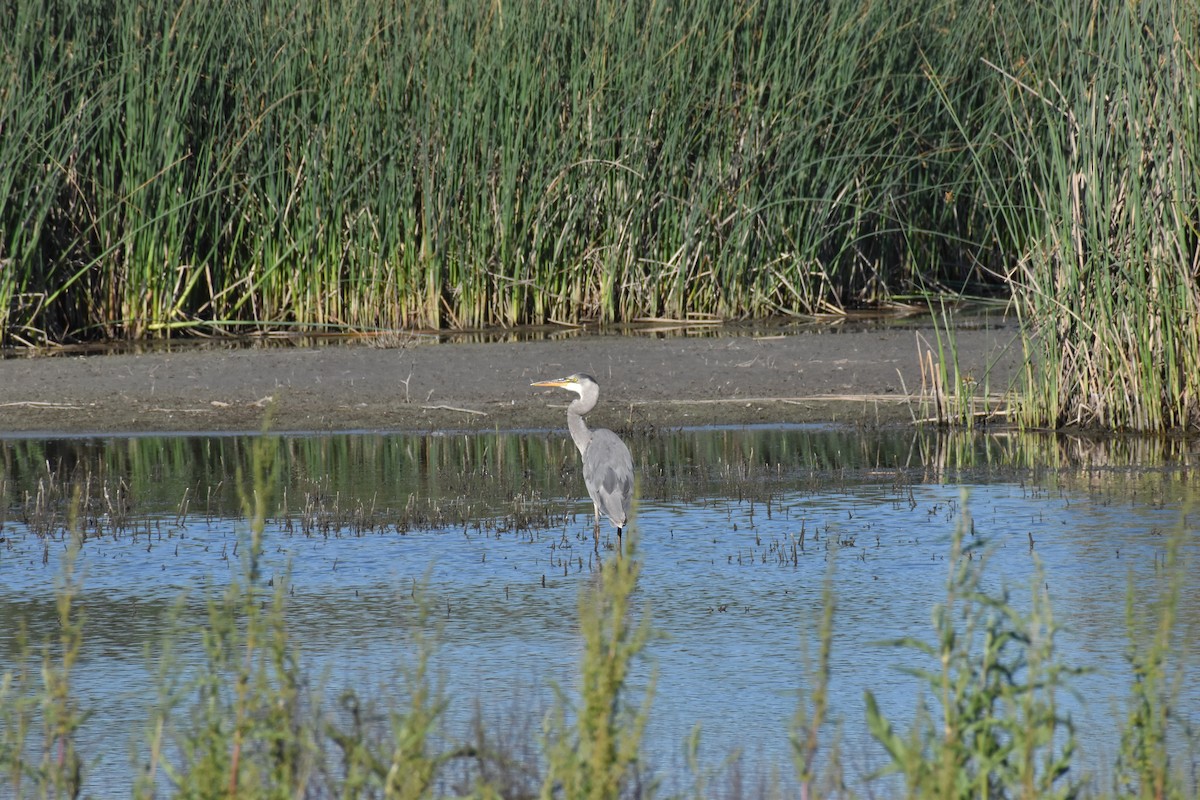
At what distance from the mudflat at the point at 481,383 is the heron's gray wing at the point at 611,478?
7.97ft

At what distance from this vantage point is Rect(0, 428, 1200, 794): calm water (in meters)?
4.85

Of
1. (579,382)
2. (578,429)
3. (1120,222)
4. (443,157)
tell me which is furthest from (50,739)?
(443,157)

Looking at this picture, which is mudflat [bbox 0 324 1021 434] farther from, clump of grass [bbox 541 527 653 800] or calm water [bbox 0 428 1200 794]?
clump of grass [bbox 541 527 653 800]

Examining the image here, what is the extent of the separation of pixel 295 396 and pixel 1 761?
23.7ft

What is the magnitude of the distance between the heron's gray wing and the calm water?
16 centimetres

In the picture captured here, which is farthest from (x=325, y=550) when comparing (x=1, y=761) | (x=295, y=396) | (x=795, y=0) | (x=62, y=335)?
(x=795, y=0)

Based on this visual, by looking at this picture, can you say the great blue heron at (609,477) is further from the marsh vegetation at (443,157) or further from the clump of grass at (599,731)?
the marsh vegetation at (443,157)

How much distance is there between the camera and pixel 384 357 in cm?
1184

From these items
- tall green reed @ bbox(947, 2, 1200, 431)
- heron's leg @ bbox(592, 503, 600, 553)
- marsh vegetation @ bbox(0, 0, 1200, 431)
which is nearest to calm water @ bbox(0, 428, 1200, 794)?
heron's leg @ bbox(592, 503, 600, 553)

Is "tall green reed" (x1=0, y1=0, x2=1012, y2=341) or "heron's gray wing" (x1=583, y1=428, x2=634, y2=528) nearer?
"heron's gray wing" (x1=583, y1=428, x2=634, y2=528)

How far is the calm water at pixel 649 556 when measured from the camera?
4.85m

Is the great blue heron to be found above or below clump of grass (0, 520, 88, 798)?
below

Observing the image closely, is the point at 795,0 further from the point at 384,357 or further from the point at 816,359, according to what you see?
the point at 384,357

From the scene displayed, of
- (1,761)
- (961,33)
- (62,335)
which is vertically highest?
(961,33)
